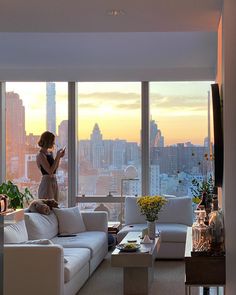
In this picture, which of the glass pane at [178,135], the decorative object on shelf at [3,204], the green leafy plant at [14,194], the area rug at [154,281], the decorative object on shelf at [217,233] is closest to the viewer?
the decorative object on shelf at [3,204]

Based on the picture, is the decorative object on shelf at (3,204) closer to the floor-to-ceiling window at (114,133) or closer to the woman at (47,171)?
the woman at (47,171)

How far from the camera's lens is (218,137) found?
3.85 meters

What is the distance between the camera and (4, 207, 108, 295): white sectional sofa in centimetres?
454

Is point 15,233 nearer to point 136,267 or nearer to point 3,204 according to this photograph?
point 136,267

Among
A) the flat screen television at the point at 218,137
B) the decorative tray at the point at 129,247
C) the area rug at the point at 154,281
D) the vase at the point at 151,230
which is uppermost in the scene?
the flat screen television at the point at 218,137

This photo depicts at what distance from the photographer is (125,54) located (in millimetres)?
7688

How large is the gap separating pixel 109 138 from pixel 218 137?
5.18 meters

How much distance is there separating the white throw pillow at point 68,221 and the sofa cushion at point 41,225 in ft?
0.30

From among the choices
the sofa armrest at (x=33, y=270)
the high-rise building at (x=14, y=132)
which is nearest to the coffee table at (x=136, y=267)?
the sofa armrest at (x=33, y=270)

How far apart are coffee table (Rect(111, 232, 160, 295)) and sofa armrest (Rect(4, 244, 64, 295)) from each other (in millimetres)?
884

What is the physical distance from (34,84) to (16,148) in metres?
1.15

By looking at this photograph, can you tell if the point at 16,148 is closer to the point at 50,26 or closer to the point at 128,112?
the point at 128,112

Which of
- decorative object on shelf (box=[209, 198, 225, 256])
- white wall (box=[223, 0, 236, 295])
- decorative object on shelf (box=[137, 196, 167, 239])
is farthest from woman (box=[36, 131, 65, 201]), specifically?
white wall (box=[223, 0, 236, 295])

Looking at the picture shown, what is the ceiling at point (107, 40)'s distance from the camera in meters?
3.91
